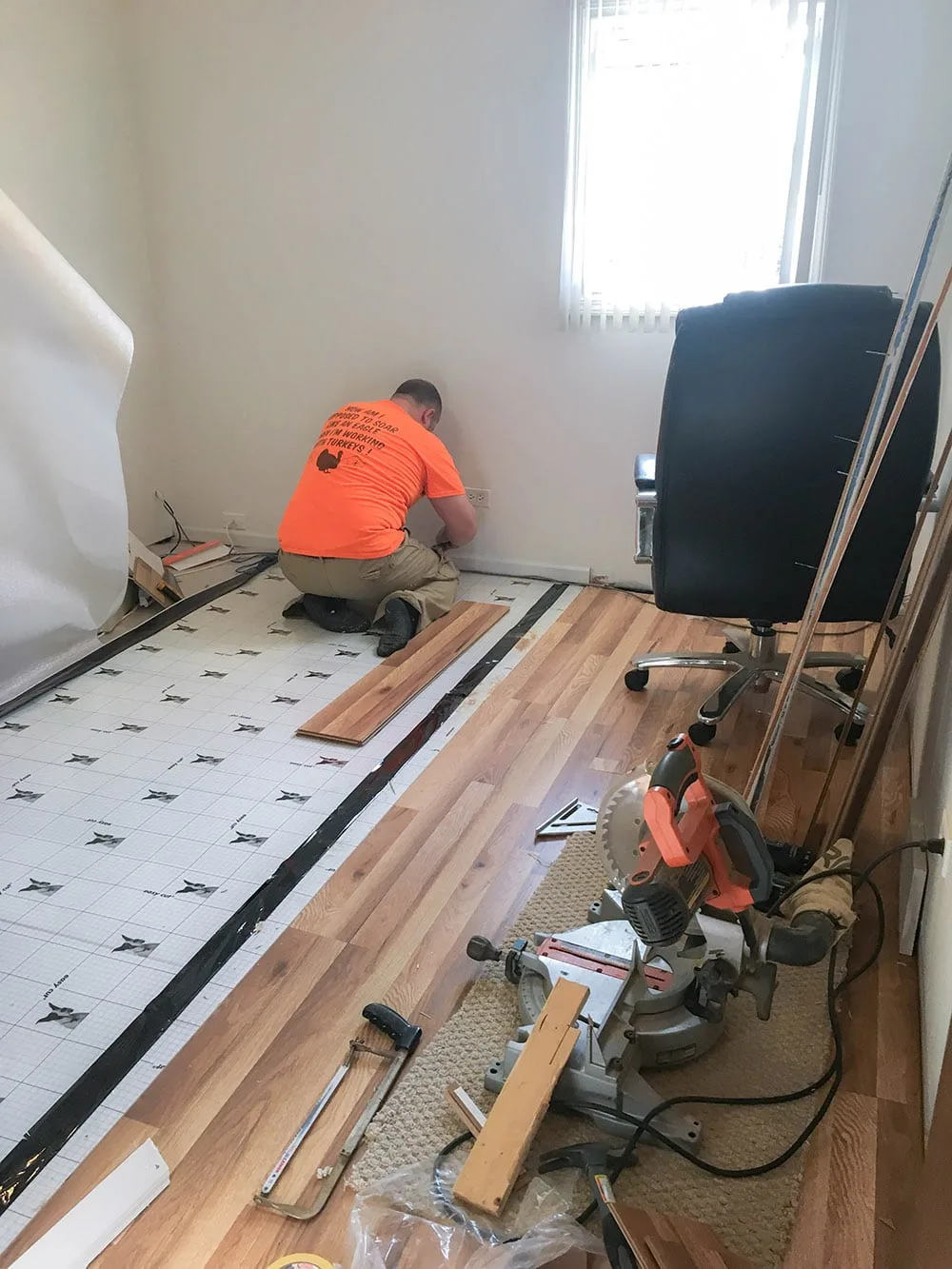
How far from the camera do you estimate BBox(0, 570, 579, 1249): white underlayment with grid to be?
1478 millimetres

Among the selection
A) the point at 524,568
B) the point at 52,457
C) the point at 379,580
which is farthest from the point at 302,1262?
the point at 524,568

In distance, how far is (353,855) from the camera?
1894 mm

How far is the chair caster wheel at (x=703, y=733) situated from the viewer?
2309mm

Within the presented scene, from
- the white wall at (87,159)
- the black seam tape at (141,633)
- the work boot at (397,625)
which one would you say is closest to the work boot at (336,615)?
the work boot at (397,625)

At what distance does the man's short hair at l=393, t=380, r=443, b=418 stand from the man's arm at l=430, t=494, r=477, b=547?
1.12 feet

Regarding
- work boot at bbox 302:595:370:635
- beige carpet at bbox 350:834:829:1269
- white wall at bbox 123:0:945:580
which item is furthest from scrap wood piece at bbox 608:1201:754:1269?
white wall at bbox 123:0:945:580

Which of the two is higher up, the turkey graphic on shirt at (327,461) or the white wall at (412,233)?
the white wall at (412,233)

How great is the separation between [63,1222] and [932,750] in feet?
5.31

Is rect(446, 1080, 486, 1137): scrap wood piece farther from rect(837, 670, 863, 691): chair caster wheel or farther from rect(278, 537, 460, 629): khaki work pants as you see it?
rect(278, 537, 460, 629): khaki work pants

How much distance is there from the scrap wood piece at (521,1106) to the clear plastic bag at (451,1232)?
0.10ft

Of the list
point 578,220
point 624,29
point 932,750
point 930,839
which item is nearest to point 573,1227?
point 930,839

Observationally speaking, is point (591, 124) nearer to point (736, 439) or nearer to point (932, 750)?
point (736, 439)

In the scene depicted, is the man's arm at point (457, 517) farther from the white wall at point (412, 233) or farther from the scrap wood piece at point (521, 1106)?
the scrap wood piece at point (521, 1106)

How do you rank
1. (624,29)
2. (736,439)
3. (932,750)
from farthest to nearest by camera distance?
(624,29), (736,439), (932,750)
